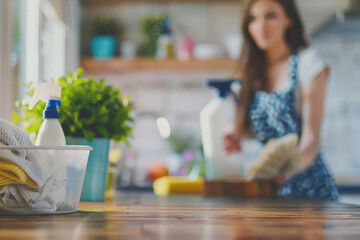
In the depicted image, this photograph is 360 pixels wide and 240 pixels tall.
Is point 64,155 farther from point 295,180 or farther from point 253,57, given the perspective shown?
point 253,57

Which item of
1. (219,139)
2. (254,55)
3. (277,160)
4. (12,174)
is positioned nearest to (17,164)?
(12,174)

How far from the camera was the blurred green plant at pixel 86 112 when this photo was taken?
1229 mm

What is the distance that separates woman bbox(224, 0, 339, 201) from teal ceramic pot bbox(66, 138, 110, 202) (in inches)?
27.2

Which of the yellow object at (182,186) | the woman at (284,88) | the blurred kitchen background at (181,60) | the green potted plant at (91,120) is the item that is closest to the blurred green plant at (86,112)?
the green potted plant at (91,120)

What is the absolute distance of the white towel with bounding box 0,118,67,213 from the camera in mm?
822

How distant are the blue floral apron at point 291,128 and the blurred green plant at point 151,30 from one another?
2138 millimetres

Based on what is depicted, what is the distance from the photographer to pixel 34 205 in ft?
2.81

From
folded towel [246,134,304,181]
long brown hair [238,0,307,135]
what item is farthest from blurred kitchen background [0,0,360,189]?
folded towel [246,134,304,181]

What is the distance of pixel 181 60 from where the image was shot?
3922 millimetres

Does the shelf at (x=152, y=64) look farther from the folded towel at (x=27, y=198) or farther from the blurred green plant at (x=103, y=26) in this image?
the folded towel at (x=27, y=198)

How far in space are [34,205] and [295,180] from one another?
4.06 ft

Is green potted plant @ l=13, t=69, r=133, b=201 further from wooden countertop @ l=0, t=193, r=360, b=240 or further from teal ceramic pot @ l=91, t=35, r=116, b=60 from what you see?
teal ceramic pot @ l=91, t=35, r=116, b=60

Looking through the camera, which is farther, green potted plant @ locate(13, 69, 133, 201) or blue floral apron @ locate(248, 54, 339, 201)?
blue floral apron @ locate(248, 54, 339, 201)

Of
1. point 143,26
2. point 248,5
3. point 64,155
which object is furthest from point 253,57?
point 143,26
